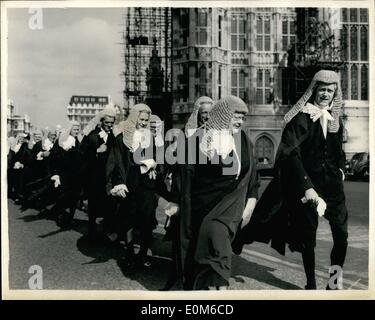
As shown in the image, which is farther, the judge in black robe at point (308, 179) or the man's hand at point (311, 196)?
the judge in black robe at point (308, 179)

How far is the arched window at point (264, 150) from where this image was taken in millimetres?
8091

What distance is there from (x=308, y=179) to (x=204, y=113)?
1.48 meters

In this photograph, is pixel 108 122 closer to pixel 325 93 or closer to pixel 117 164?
pixel 117 164

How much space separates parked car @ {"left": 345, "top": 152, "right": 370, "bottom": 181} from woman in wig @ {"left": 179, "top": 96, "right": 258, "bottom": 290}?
1.81 m

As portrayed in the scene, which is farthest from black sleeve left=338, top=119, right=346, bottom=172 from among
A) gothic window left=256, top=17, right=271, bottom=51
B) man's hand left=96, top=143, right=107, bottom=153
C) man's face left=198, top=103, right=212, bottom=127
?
man's hand left=96, top=143, right=107, bottom=153

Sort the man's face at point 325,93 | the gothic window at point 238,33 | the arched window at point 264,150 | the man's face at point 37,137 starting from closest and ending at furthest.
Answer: the man's face at point 325,93, the arched window at point 264,150, the gothic window at point 238,33, the man's face at point 37,137

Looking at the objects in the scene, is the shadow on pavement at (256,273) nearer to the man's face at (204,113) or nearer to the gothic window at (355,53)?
the man's face at (204,113)

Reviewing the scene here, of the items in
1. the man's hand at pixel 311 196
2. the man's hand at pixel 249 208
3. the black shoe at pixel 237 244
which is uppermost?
the man's hand at pixel 311 196

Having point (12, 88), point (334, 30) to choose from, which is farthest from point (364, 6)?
point (12, 88)

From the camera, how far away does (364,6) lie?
819 cm

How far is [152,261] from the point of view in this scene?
8.30 meters

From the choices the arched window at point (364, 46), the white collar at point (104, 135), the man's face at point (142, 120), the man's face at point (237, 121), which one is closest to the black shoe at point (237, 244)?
the man's face at point (237, 121)

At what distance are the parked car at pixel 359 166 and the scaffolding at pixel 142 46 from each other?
9.66 ft

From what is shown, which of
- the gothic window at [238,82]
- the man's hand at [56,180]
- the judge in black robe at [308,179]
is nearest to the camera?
the judge in black robe at [308,179]
